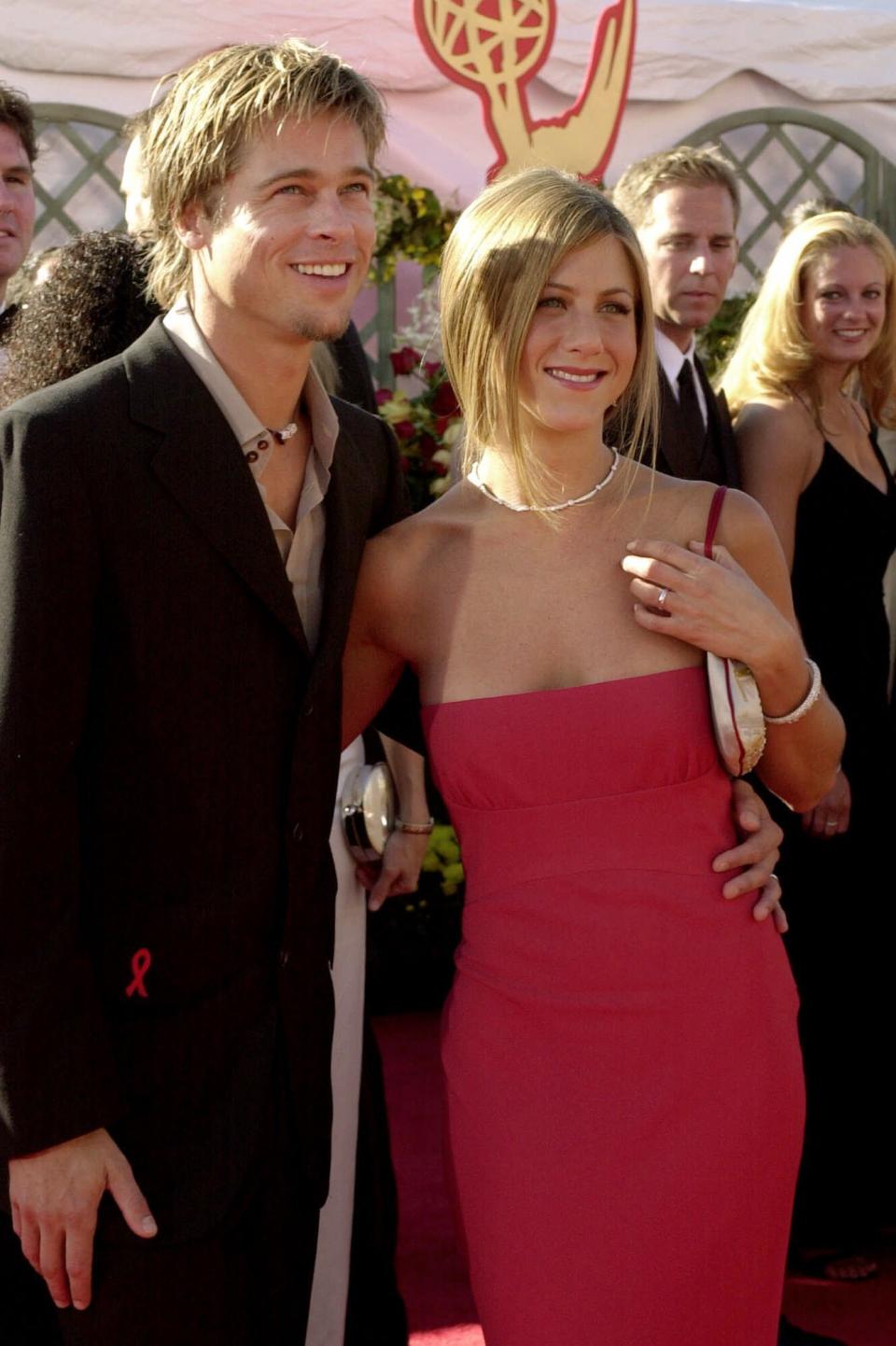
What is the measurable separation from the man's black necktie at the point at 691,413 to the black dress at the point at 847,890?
0.27 metres

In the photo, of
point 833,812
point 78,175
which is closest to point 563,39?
point 78,175

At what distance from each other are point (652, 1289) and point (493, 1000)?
16.2 inches

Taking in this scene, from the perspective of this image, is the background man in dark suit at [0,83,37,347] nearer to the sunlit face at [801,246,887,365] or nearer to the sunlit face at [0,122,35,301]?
the sunlit face at [0,122,35,301]

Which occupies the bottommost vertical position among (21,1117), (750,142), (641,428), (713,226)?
(21,1117)

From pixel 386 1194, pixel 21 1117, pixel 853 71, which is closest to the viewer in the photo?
pixel 21 1117

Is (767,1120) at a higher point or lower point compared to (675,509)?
lower

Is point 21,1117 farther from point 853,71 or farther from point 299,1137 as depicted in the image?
point 853,71

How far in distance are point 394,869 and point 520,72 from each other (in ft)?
11.8

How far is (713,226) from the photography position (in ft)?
11.0

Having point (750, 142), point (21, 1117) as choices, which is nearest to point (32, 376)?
point (21, 1117)

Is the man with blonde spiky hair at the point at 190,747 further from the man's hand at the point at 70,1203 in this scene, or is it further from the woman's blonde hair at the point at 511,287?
the woman's blonde hair at the point at 511,287

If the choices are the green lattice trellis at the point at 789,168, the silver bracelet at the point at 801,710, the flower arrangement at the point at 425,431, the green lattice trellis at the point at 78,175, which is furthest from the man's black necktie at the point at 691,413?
the green lattice trellis at the point at 789,168

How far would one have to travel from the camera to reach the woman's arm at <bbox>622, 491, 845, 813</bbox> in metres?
2.01

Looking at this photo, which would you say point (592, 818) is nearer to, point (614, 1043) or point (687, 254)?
point (614, 1043)
